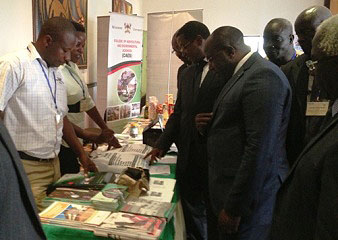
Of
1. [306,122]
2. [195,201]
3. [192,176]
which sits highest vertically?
[306,122]

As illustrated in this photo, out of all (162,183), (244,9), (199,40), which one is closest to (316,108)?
(199,40)

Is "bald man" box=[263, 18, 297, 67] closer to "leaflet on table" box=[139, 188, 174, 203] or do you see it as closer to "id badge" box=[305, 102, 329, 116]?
"id badge" box=[305, 102, 329, 116]

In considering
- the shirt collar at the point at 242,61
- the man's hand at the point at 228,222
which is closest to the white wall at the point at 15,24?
the shirt collar at the point at 242,61

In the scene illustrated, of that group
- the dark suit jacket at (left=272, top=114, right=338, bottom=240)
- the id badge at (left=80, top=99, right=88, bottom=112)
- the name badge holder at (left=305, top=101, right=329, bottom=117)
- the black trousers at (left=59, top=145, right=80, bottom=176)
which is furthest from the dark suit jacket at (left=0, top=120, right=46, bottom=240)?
the id badge at (left=80, top=99, right=88, bottom=112)

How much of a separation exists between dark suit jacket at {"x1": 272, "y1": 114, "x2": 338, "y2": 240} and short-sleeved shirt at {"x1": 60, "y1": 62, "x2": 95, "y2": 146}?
5.47 ft

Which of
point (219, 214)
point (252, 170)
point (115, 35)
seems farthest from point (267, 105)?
point (115, 35)

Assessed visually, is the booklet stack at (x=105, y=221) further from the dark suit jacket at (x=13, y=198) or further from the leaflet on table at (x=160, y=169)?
the leaflet on table at (x=160, y=169)

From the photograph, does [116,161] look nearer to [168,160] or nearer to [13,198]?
[168,160]

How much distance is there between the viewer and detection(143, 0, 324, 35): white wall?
514 centimetres

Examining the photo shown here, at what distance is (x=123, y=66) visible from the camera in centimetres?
327

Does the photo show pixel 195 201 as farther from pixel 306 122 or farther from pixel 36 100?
pixel 36 100

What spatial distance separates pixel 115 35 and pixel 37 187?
190 cm

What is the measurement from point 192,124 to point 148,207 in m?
0.81

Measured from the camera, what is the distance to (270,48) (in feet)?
7.74
